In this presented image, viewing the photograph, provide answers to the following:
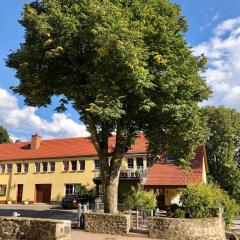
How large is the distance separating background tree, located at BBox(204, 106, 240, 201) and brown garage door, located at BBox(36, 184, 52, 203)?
2340 cm

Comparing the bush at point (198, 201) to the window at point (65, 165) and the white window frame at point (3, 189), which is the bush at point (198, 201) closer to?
the window at point (65, 165)

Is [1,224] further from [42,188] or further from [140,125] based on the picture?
[42,188]

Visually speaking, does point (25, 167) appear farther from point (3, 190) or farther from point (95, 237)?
point (95, 237)

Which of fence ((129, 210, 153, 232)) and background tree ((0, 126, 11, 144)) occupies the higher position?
background tree ((0, 126, 11, 144))

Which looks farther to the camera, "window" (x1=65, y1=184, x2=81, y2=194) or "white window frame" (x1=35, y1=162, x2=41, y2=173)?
"white window frame" (x1=35, y1=162, x2=41, y2=173)

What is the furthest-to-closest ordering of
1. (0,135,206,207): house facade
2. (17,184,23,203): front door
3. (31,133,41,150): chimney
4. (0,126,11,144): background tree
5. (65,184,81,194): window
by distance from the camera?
(0,126,11,144): background tree → (31,133,41,150): chimney → (17,184,23,203): front door → (65,184,81,194): window → (0,135,206,207): house facade

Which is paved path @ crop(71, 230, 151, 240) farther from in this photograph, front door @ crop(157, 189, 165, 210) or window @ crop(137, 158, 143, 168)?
window @ crop(137, 158, 143, 168)

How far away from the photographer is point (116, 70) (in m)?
20.2

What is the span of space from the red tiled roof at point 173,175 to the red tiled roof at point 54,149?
7248 millimetres

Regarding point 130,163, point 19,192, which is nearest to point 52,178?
point 19,192

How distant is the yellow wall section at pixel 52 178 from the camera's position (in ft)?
152

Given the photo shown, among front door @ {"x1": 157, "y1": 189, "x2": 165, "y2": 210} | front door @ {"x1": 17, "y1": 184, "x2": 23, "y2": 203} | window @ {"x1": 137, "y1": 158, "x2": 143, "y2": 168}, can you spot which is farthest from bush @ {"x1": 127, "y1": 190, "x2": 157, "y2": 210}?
front door @ {"x1": 17, "y1": 184, "x2": 23, "y2": 203}

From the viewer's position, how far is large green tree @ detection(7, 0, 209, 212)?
1983cm

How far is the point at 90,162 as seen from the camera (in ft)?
153
